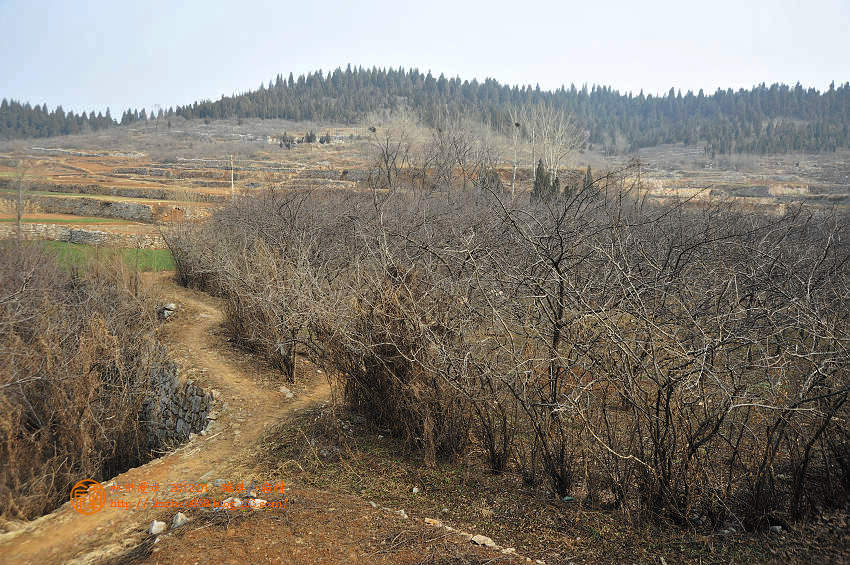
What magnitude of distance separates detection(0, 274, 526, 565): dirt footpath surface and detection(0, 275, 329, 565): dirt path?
0.04 ft

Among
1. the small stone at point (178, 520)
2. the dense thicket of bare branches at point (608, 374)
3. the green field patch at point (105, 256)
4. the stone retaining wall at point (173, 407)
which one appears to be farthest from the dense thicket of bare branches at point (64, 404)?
the green field patch at point (105, 256)

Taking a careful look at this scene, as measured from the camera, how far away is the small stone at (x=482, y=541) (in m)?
3.78

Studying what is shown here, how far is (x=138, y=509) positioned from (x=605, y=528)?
3.93m

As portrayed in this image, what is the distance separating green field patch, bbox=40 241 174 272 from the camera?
14.4m

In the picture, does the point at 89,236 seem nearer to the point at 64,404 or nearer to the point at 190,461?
the point at 64,404

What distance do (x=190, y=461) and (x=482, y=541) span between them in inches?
141

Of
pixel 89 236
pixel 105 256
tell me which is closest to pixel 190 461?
pixel 105 256

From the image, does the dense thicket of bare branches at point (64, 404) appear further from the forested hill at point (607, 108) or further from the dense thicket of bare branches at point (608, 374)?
the forested hill at point (607, 108)

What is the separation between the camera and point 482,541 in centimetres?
381

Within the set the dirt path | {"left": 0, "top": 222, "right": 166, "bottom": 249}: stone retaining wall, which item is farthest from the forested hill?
the dirt path

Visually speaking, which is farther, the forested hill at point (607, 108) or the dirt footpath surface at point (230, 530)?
the forested hill at point (607, 108)

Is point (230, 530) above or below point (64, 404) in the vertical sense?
above

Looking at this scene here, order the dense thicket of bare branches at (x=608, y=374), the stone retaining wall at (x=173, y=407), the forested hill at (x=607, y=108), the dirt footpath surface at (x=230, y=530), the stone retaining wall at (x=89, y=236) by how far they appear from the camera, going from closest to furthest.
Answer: the dirt footpath surface at (x=230, y=530), the dense thicket of bare branches at (x=608, y=374), the stone retaining wall at (x=173, y=407), the stone retaining wall at (x=89, y=236), the forested hill at (x=607, y=108)

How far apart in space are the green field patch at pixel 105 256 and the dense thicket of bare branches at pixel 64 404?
5477 mm
